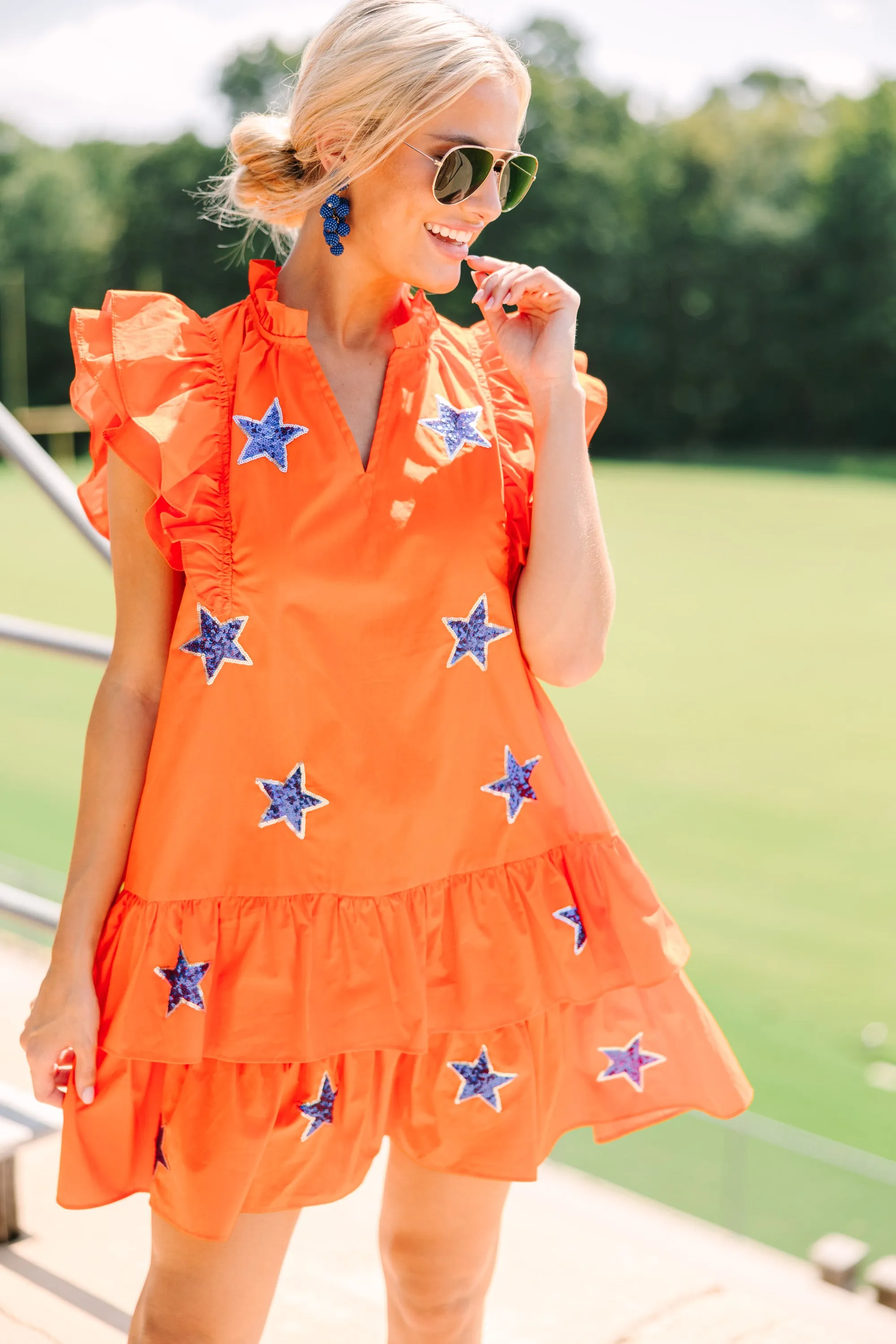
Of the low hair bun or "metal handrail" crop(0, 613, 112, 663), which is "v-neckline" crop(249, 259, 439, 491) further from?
"metal handrail" crop(0, 613, 112, 663)

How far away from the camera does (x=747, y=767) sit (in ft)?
52.1

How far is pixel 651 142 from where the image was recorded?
121 feet

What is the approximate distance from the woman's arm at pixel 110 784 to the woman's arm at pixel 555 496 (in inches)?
10.7

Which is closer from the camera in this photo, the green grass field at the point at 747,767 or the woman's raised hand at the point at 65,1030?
the woman's raised hand at the point at 65,1030

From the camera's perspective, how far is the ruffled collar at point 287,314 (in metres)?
1.06

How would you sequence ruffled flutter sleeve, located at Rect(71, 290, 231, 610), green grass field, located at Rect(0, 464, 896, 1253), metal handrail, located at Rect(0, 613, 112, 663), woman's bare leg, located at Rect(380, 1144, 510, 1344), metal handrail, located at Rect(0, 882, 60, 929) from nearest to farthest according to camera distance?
ruffled flutter sleeve, located at Rect(71, 290, 231, 610)
woman's bare leg, located at Rect(380, 1144, 510, 1344)
metal handrail, located at Rect(0, 613, 112, 663)
metal handrail, located at Rect(0, 882, 60, 929)
green grass field, located at Rect(0, 464, 896, 1253)

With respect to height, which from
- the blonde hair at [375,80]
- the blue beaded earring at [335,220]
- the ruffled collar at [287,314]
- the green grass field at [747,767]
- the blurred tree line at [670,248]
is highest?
the blonde hair at [375,80]

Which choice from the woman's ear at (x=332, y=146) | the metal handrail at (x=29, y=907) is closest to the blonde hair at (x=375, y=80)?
the woman's ear at (x=332, y=146)

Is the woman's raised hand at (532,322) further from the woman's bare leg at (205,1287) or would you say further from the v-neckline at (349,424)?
the woman's bare leg at (205,1287)

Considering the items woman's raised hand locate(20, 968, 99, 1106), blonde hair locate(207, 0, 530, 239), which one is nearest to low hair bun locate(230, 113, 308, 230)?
blonde hair locate(207, 0, 530, 239)

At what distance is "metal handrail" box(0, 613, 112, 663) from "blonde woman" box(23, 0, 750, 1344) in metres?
0.37

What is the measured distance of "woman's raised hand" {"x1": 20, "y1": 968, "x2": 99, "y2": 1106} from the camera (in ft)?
3.31

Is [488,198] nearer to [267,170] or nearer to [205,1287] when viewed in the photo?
[267,170]

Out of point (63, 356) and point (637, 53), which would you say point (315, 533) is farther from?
point (637, 53)
